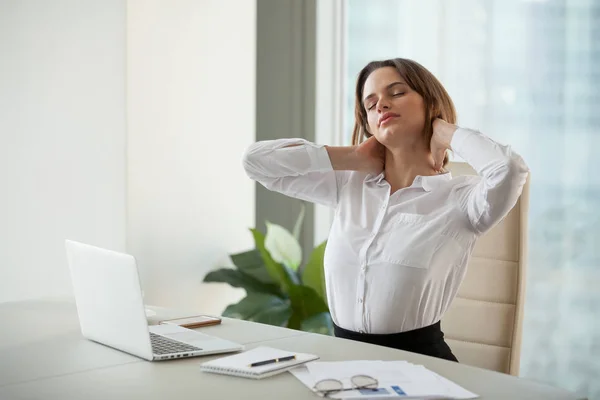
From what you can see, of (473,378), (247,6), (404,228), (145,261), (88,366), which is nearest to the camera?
(473,378)

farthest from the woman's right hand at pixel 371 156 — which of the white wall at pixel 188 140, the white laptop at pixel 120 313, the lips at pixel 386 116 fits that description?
the white wall at pixel 188 140

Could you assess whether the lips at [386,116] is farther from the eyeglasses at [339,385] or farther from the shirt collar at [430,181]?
the eyeglasses at [339,385]

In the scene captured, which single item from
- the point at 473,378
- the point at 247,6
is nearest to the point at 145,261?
the point at 247,6

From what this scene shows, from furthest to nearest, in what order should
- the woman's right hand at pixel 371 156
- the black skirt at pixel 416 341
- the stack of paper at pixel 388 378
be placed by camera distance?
the woman's right hand at pixel 371 156 < the black skirt at pixel 416 341 < the stack of paper at pixel 388 378

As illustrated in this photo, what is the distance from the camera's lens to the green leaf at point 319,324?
339 centimetres

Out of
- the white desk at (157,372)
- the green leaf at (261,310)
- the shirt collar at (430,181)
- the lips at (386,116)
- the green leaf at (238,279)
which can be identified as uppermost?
the lips at (386,116)

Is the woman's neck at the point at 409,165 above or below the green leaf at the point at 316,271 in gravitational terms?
above

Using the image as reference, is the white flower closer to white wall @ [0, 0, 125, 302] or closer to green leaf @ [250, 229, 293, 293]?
green leaf @ [250, 229, 293, 293]

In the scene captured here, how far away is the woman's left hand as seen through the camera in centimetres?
204

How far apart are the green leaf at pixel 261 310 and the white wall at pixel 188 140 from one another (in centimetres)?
Answer: 23

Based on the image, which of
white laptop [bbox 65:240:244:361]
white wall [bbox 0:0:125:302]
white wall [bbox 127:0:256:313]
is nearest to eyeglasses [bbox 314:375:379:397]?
white laptop [bbox 65:240:244:361]

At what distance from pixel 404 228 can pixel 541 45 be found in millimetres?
1676

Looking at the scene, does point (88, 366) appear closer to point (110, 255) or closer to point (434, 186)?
point (110, 255)

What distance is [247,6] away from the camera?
379 centimetres
